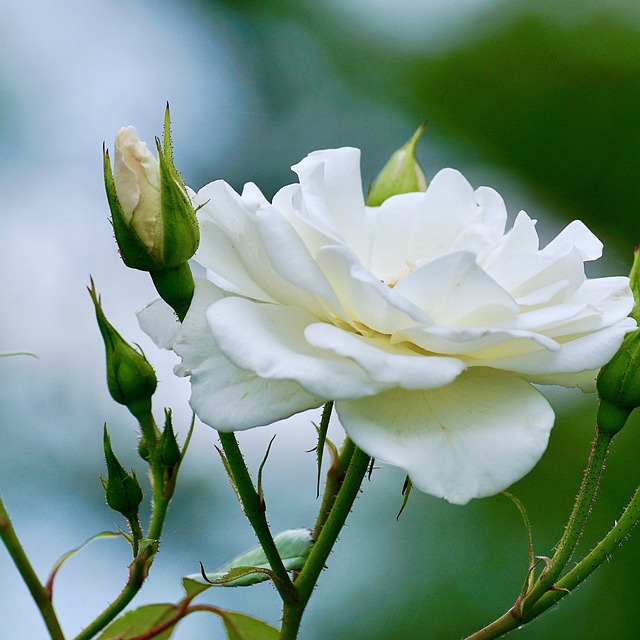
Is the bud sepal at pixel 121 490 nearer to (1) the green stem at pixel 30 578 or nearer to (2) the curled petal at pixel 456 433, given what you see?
(1) the green stem at pixel 30 578

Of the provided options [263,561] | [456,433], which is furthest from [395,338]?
[263,561]

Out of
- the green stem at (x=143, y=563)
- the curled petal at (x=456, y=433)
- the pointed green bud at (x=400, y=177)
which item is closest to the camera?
the curled petal at (x=456, y=433)

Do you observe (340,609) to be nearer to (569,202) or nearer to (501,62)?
(569,202)

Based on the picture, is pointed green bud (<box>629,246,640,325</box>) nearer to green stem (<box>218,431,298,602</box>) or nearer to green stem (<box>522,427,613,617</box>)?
green stem (<box>522,427,613,617</box>)

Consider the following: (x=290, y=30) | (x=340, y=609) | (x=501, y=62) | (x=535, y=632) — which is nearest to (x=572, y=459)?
(x=535, y=632)

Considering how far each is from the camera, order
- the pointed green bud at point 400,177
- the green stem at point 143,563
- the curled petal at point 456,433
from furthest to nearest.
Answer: the pointed green bud at point 400,177
the green stem at point 143,563
the curled petal at point 456,433

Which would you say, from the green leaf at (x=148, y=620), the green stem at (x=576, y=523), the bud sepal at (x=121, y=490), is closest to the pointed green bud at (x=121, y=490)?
the bud sepal at (x=121, y=490)

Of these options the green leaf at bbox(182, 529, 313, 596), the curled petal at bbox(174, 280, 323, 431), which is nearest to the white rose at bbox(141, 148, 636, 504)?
the curled petal at bbox(174, 280, 323, 431)
